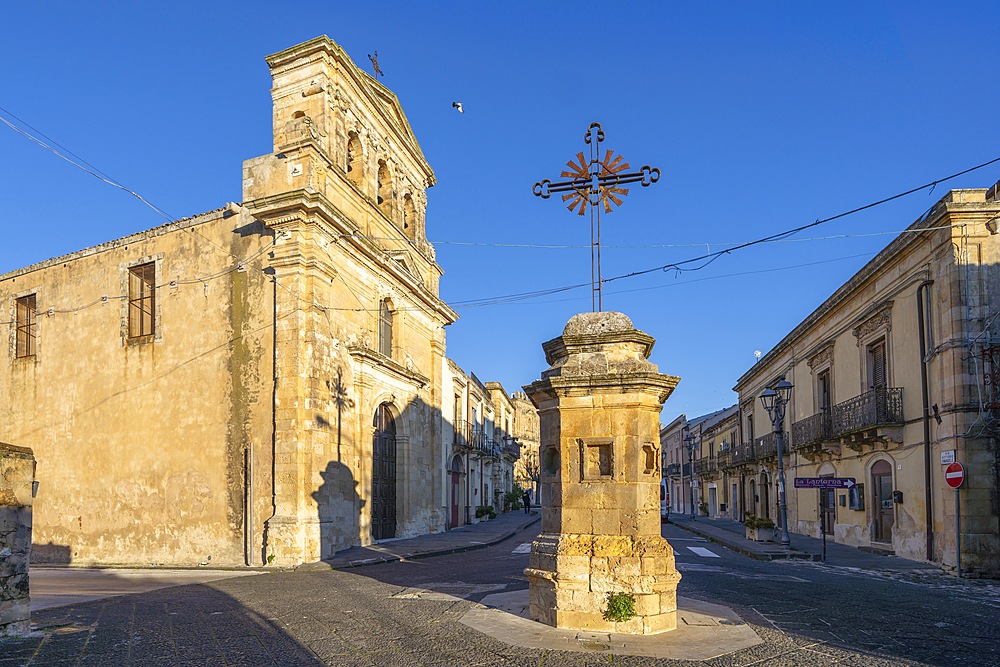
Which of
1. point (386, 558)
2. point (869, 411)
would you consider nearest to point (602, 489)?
point (386, 558)

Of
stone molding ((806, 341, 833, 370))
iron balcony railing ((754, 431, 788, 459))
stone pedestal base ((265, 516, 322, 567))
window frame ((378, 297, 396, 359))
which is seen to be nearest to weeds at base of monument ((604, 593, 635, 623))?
stone pedestal base ((265, 516, 322, 567))

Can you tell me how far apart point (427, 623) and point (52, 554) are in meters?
15.4

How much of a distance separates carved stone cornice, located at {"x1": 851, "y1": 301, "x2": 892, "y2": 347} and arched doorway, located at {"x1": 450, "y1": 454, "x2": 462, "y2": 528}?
15.6 meters

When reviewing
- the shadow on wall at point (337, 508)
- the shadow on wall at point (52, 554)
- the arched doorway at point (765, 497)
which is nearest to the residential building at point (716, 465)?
the arched doorway at point (765, 497)

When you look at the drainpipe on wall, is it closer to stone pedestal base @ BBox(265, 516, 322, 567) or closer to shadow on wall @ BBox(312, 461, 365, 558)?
shadow on wall @ BBox(312, 461, 365, 558)

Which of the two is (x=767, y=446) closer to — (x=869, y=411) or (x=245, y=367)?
(x=869, y=411)

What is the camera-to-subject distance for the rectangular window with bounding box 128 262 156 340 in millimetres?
18406

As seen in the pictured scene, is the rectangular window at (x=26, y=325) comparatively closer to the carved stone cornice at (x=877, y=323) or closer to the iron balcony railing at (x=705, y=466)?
the carved stone cornice at (x=877, y=323)

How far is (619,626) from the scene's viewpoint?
7164mm

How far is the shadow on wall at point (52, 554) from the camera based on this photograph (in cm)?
1862

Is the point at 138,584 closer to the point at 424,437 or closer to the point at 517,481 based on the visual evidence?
the point at 424,437

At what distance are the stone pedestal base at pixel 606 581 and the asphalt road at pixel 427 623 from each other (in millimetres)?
796

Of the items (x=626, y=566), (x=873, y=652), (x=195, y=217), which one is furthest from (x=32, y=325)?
(x=873, y=652)

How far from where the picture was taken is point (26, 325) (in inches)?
837
